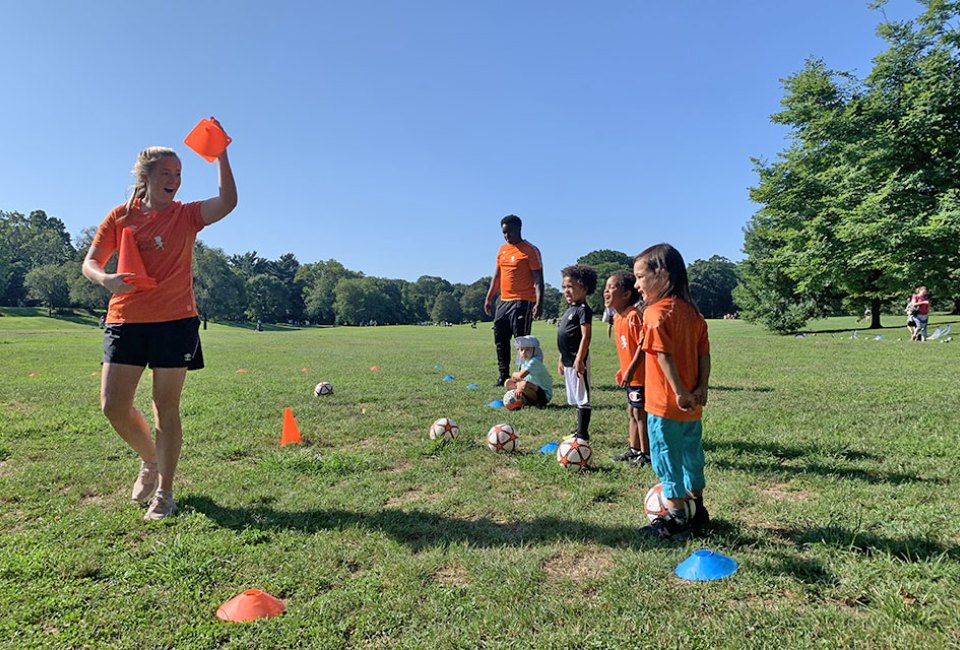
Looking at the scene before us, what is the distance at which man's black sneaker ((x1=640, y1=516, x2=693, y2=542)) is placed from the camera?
3.10 m

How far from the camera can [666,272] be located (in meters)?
3.24

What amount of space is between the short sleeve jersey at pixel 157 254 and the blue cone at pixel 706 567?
339cm

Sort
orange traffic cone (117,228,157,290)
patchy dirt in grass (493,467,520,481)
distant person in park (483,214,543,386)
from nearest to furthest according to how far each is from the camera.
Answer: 1. orange traffic cone (117,228,157,290)
2. patchy dirt in grass (493,467,520,481)
3. distant person in park (483,214,543,386)

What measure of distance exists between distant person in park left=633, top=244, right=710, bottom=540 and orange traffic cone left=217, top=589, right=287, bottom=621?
6.79ft

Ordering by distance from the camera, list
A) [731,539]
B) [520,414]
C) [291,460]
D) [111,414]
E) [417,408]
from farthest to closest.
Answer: [417,408] < [520,414] < [291,460] < [111,414] < [731,539]

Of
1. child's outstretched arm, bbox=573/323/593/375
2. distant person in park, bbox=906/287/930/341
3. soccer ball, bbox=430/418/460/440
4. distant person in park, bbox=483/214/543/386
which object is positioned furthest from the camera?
distant person in park, bbox=906/287/930/341

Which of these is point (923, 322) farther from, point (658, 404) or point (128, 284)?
point (128, 284)

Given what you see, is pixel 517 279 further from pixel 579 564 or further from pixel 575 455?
pixel 579 564

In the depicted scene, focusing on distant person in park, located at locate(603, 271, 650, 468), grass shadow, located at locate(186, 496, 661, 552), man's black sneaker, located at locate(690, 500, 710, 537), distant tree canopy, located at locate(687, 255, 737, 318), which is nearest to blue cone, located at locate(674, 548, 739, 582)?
grass shadow, located at locate(186, 496, 661, 552)

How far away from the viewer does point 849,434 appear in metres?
5.52

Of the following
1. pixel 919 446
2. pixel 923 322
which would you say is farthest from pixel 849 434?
pixel 923 322

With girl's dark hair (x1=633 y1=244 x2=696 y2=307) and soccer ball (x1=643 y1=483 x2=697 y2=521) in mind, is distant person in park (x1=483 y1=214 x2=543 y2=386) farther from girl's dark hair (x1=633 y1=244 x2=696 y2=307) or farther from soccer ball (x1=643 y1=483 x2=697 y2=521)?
soccer ball (x1=643 y1=483 x2=697 y2=521)

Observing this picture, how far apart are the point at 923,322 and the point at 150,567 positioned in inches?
940

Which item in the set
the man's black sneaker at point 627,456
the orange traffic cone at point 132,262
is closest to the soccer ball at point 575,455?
the man's black sneaker at point 627,456
